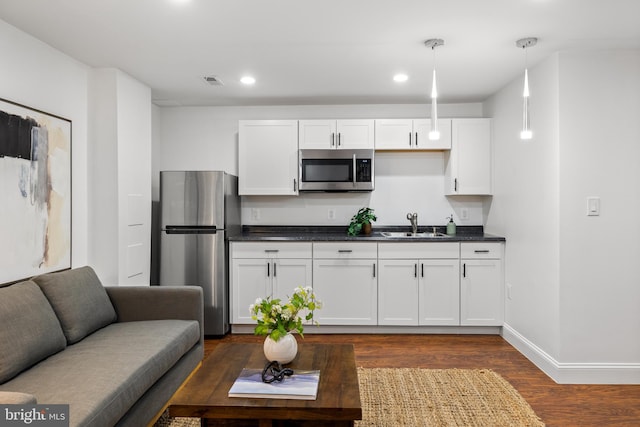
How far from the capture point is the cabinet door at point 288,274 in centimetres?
424

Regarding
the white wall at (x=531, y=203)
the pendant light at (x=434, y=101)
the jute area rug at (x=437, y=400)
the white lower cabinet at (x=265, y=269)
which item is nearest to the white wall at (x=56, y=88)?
the white lower cabinet at (x=265, y=269)

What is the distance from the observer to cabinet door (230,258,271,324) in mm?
4250

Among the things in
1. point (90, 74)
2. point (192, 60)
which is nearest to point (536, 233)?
point (192, 60)

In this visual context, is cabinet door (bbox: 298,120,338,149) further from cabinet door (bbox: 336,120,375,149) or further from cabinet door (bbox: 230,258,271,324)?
cabinet door (bbox: 230,258,271,324)

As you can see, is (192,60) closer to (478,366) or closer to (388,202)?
(388,202)

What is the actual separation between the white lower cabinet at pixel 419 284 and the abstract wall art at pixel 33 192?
268 cm

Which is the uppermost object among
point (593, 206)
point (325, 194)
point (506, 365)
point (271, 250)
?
point (325, 194)

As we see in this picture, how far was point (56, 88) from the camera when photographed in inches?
123

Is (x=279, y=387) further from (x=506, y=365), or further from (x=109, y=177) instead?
(x=109, y=177)

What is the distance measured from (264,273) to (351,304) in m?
0.89

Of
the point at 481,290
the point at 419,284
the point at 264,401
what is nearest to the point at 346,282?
the point at 419,284

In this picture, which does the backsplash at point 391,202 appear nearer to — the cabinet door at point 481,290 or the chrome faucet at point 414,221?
the chrome faucet at point 414,221

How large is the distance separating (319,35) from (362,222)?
222 centimetres

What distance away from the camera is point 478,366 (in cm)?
342
